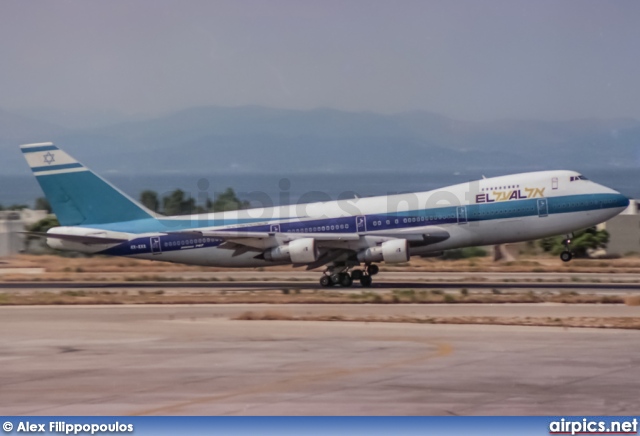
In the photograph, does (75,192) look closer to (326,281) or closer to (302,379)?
(326,281)

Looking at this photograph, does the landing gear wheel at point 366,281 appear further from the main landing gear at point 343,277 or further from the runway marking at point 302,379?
the runway marking at point 302,379

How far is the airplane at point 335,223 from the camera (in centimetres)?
4091

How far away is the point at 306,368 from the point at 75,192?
26335 mm

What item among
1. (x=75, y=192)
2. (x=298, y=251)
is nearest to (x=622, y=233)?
(x=298, y=251)

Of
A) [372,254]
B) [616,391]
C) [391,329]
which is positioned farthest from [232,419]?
[372,254]

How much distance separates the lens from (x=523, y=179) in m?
41.1

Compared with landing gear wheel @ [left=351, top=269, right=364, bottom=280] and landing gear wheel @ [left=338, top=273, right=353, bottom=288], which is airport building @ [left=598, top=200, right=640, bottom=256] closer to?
landing gear wheel @ [left=351, top=269, right=364, bottom=280]

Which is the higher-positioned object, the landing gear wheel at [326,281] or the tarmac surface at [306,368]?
the landing gear wheel at [326,281]

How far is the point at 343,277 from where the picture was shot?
137ft

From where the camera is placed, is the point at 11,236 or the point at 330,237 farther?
the point at 11,236

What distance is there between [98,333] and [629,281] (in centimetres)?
2623

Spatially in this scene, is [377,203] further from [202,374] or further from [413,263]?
[202,374]

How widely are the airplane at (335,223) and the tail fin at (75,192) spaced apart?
4cm

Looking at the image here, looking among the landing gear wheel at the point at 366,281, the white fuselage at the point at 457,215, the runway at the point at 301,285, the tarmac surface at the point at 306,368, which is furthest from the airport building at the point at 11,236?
the tarmac surface at the point at 306,368
